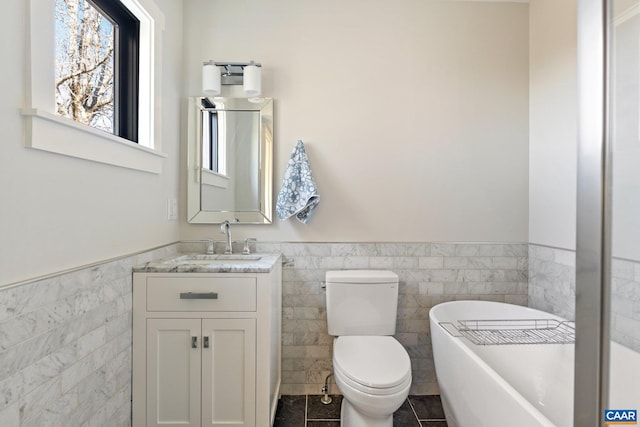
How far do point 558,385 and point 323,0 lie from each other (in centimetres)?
259

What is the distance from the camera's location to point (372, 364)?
5.21 feet

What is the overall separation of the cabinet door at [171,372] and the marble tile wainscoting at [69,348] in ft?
0.35

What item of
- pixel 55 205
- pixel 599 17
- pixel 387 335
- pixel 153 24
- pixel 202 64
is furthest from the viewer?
pixel 202 64

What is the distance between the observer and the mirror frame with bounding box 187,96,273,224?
2.15 m

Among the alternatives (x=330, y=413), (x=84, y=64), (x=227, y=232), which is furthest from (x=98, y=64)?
(x=330, y=413)

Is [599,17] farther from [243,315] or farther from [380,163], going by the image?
[380,163]

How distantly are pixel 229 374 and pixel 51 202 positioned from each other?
1053 millimetres

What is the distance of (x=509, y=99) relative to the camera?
2197 millimetres

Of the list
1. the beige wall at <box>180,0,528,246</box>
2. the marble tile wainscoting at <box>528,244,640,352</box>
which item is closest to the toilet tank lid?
the beige wall at <box>180,0,528,246</box>

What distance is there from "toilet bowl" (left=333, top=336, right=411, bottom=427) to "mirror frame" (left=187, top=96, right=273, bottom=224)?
0.98m

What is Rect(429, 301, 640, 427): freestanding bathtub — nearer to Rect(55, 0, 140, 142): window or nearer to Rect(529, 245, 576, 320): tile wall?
Rect(529, 245, 576, 320): tile wall

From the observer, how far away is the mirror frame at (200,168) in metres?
2.15

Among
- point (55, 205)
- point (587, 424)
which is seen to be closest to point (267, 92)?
point (55, 205)

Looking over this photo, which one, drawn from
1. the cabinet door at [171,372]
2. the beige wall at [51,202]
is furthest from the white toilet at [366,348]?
the beige wall at [51,202]
